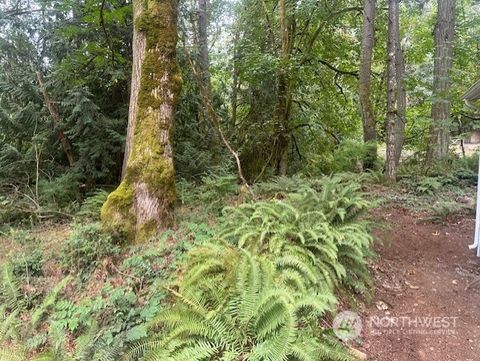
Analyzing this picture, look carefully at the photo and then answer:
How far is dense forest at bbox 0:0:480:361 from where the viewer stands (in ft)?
9.12

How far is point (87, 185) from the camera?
715cm

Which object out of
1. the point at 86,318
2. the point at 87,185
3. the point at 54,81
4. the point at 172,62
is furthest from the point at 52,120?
the point at 86,318

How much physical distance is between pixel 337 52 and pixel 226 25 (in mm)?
3556

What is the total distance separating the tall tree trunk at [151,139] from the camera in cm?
423

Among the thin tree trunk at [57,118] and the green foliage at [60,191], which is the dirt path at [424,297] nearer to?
the green foliage at [60,191]

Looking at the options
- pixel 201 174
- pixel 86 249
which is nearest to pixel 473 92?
pixel 201 174

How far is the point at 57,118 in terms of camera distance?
7.02 meters

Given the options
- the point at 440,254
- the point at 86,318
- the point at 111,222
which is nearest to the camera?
the point at 86,318

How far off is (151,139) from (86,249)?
1.55 m

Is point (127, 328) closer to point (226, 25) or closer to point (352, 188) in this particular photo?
point (352, 188)

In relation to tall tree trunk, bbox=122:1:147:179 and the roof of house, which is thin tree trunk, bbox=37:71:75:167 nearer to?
tall tree trunk, bbox=122:1:147:179

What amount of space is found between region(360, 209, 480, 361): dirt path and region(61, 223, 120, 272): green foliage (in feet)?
9.05

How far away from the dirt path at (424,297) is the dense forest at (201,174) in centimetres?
24

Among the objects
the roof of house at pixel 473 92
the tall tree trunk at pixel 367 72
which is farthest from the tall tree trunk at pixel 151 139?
the tall tree trunk at pixel 367 72
